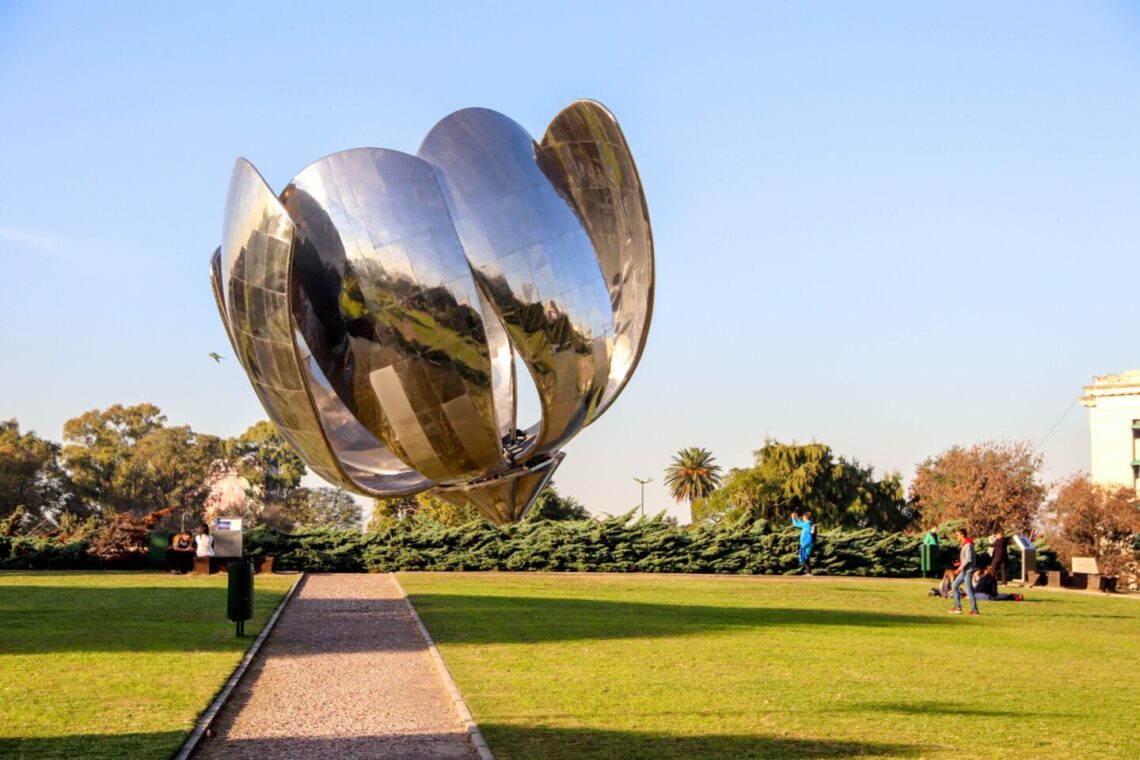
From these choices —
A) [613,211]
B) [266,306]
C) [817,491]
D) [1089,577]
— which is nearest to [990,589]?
[1089,577]

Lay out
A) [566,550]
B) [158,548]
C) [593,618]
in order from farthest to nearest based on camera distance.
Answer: [566,550]
[158,548]
[593,618]

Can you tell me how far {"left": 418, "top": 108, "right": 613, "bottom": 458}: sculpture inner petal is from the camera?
6.15m

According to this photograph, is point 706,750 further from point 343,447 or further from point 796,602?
point 796,602

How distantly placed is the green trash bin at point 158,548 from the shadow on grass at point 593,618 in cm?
1162

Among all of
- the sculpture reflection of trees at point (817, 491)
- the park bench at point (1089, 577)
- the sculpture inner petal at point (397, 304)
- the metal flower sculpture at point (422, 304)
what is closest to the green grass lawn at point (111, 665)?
the metal flower sculpture at point (422, 304)

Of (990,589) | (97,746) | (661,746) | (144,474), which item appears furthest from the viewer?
(144,474)

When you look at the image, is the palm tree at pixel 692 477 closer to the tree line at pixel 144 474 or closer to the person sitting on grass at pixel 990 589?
the tree line at pixel 144 474

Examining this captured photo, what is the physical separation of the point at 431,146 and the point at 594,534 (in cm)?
3252

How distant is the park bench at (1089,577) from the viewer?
111ft

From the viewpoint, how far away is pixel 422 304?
5.89m

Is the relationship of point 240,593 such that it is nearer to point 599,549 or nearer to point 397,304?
point 397,304

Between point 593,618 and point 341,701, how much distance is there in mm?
9913

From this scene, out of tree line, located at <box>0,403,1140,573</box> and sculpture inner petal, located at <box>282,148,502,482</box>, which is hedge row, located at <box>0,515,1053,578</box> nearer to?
tree line, located at <box>0,403,1140,573</box>

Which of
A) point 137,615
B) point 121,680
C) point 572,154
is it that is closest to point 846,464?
point 137,615
